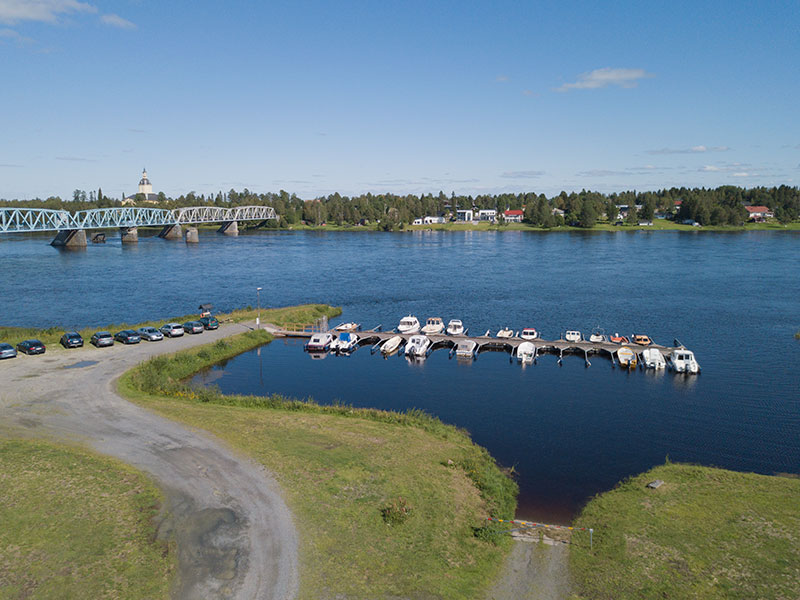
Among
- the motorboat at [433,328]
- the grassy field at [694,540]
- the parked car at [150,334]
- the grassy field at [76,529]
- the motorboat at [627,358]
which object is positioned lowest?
the grassy field at [694,540]

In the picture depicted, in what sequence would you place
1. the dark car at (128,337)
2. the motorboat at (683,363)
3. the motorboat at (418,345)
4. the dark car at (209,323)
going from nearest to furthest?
the motorboat at (683,363), the dark car at (128,337), the motorboat at (418,345), the dark car at (209,323)

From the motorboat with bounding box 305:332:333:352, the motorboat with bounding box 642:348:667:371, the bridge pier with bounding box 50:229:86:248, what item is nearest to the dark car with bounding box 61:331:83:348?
the motorboat with bounding box 305:332:333:352

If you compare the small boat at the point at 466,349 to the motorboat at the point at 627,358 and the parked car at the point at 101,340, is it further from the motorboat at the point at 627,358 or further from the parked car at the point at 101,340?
the parked car at the point at 101,340

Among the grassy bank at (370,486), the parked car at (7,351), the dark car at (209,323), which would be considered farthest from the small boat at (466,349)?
the parked car at (7,351)

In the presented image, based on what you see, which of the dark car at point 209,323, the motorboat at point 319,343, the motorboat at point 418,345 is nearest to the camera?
the motorboat at point 418,345

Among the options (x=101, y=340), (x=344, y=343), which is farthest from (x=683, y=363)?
(x=101, y=340)

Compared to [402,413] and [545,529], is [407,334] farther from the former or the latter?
[545,529]
